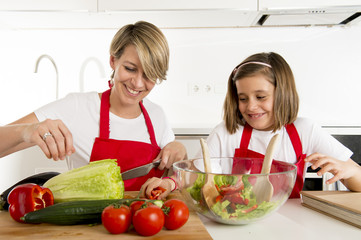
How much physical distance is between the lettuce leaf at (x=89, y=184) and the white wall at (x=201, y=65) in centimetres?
184

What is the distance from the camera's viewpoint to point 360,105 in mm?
2748

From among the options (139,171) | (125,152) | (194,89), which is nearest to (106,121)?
(125,152)

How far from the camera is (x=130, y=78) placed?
1.37 metres

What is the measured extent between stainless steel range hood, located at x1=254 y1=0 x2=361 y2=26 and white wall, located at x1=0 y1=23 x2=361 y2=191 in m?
0.16

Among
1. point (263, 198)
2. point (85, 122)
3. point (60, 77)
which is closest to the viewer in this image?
point (263, 198)

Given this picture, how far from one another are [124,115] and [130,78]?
21 cm

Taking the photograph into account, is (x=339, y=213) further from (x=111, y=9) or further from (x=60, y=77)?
(x=60, y=77)

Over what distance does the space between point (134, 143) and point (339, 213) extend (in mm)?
798

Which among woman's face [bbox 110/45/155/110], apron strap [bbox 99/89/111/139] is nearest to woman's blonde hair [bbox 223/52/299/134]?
woman's face [bbox 110/45/155/110]

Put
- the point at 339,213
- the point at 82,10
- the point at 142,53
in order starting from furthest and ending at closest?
1. the point at 82,10
2. the point at 142,53
3. the point at 339,213

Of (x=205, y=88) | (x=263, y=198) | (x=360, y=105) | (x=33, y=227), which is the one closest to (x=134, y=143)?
(x=33, y=227)

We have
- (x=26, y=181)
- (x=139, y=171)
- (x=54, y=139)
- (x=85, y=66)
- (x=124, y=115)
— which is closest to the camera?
(x=54, y=139)

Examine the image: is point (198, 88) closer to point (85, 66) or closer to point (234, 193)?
point (85, 66)

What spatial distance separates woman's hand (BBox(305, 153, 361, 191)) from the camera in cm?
105
